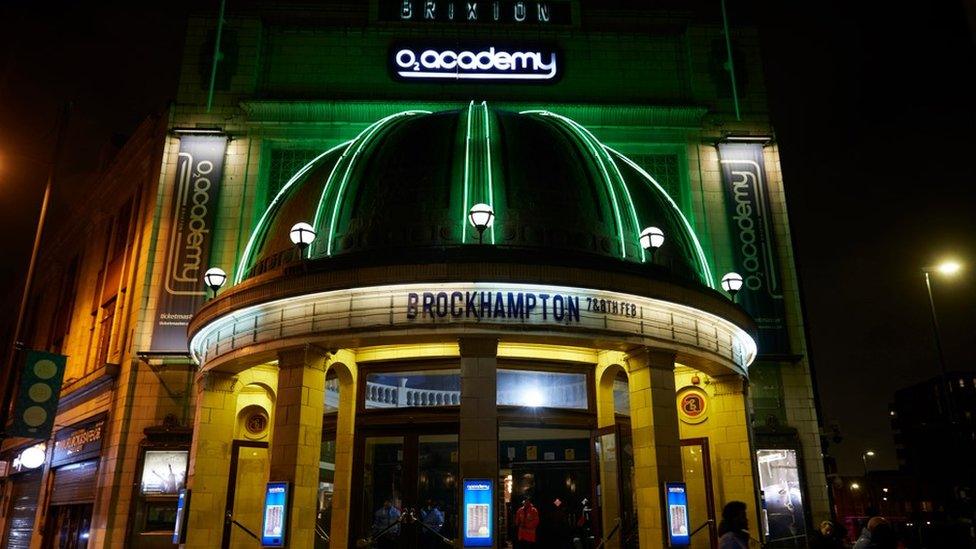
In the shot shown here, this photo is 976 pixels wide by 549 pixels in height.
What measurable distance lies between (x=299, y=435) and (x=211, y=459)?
4.07 m

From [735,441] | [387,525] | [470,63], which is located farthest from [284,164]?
[735,441]

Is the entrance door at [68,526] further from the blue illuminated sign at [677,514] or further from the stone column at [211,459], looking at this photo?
the blue illuminated sign at [677,514]

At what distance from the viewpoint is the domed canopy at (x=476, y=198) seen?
661 inches

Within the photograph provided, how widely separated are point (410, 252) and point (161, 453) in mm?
11368

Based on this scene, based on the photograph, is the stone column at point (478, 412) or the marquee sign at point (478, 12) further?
the marquee sign at point (478, 12)

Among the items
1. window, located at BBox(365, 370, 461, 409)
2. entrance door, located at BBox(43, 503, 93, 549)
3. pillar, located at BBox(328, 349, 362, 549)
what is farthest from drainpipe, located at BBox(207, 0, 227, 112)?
entrance door, located at BBox(43, 503, 93, 549)

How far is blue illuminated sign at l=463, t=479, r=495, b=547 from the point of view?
1355cm

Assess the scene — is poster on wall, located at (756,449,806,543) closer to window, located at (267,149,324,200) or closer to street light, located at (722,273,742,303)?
street light, located at (722,273,742,303)

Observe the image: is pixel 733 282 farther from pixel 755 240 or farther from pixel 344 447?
pixel 344 447

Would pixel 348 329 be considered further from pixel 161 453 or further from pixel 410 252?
pixel 161 453

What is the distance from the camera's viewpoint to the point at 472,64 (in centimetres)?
2598

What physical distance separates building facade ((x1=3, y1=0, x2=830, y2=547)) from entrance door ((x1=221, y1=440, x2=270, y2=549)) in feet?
0.21

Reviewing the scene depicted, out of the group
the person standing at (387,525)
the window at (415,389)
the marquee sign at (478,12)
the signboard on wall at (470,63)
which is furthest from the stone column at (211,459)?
the marquee sign at (478,12)

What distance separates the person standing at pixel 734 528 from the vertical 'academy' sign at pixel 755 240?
1490 centimetres
